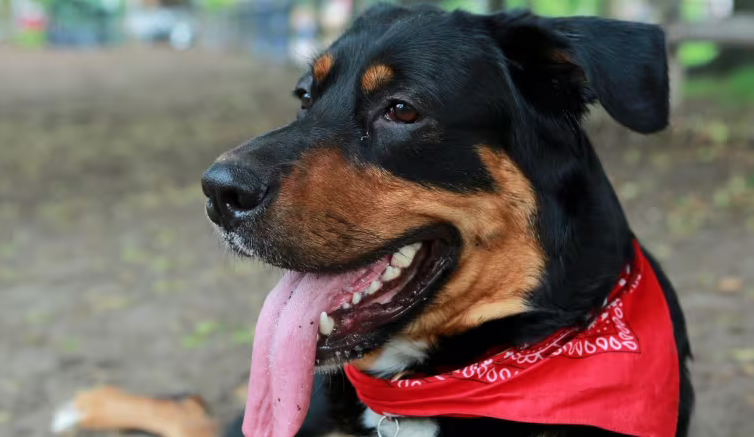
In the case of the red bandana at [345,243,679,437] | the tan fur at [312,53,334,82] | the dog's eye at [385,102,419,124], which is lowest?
the red bandana at [345,243,679,437]

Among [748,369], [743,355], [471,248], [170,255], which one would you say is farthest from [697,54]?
[471,248]

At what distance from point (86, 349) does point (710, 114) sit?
10482mm

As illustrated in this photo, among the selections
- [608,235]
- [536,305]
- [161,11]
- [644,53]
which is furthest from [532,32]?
[161,11]

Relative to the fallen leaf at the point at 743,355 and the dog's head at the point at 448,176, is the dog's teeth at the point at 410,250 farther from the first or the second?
the fallen leaf at the point at 743,355

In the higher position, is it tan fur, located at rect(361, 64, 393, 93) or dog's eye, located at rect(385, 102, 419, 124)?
tan fur, located at rect(361, 64, 393, 93)

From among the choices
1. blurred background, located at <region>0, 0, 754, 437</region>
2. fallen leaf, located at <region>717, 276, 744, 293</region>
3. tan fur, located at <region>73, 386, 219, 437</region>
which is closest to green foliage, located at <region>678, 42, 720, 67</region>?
blurred background, located at <region>0, 0, 754, 437</region>

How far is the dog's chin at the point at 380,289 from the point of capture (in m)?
2.63

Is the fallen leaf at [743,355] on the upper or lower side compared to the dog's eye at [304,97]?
lower

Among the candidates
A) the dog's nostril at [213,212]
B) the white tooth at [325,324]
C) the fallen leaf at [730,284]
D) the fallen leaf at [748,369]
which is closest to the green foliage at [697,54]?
the fallen leaf at [730,284]

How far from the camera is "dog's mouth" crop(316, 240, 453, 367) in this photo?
2.64m

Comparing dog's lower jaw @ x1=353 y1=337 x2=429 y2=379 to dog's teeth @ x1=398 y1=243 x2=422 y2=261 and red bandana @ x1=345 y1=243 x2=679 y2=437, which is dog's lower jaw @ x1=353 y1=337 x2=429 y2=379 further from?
dog's teeth @ x1=398 y1=243 x2=422 y2=261

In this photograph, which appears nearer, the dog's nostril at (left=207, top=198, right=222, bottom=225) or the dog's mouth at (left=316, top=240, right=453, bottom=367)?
the dog's nostril at (left=207, top=198, right=222, bottom=225)

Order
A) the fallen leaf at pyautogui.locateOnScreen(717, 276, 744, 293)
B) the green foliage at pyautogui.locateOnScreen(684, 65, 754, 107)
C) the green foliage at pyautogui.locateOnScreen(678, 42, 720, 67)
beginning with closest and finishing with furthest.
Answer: the fallen leaf at pyautogui.locateOnScreen(717, 276, 744, 293) < the green foliage at pyautogui.locateOnScreen(684, 65, 754, 107) < the green foliage at pyautogui.locateOnScreen(678, 42, 720, 67)

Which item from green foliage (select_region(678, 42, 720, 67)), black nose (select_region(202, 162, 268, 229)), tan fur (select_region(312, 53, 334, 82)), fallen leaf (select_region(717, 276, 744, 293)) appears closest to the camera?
black nose (select_region(202, 162, 268, 229))
